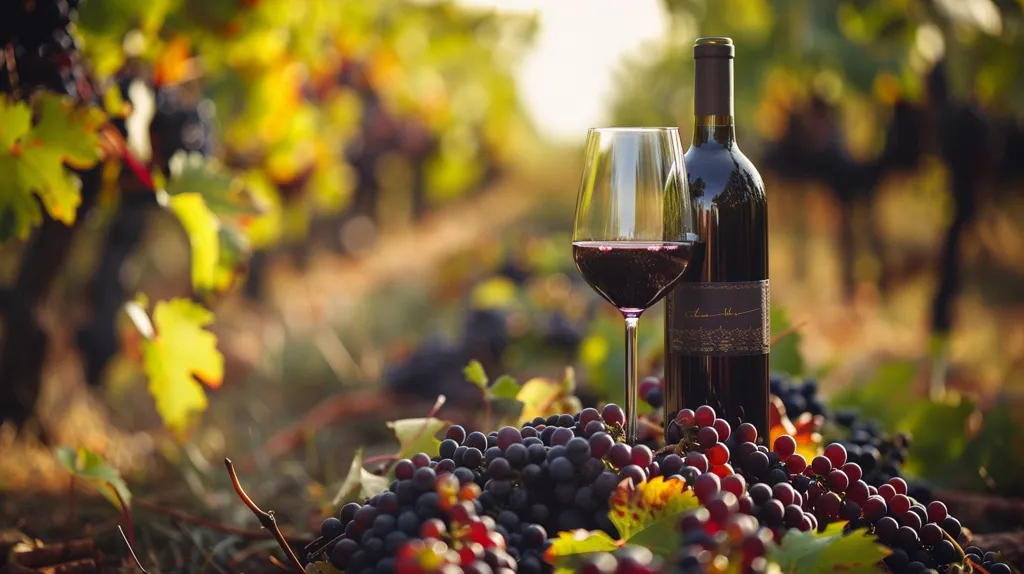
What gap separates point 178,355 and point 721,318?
1219 mm

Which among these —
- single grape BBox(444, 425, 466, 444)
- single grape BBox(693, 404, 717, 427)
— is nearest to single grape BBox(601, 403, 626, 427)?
single grape BBox(693, 404, 717, 427)

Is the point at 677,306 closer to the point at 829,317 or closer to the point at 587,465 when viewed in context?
the point at 587,465

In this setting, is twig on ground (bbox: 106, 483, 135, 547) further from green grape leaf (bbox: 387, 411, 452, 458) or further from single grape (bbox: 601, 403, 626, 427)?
single grape (bbox: 601, 403, 626, 427)

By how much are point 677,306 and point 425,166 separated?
16.6 ft

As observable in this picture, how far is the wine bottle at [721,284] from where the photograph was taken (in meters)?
1.50

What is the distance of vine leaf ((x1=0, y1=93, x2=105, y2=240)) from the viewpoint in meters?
1.80

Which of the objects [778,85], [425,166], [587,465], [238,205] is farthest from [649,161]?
[425,166]

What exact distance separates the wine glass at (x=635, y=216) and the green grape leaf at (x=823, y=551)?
1.17ft

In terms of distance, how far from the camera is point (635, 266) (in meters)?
1.45

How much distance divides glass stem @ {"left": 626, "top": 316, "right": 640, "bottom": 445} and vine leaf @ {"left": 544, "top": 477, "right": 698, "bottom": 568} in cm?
25

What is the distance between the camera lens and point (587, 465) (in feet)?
4.07

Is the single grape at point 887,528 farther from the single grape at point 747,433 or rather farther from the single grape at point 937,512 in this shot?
the single grape at point 747,433

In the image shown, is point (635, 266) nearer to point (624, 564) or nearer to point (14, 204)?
point (624, 564)

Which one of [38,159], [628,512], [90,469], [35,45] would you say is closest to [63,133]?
[38,159]
